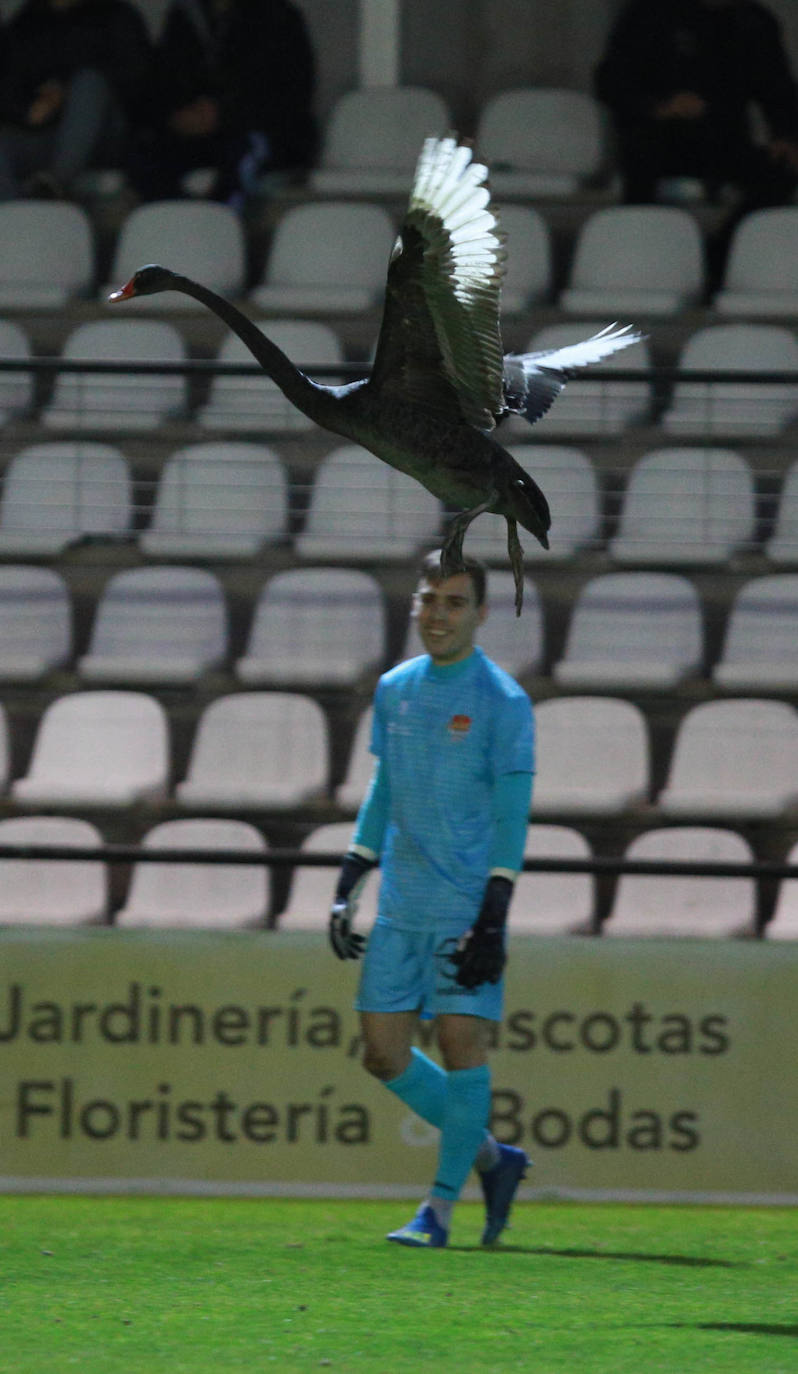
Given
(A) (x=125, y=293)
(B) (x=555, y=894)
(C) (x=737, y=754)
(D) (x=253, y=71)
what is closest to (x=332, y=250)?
(D) (x=253, y=71)

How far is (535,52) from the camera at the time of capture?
35.7ft

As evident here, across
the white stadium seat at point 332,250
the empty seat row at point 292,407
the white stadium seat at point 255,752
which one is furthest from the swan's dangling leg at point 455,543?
the white stadium seat at point 332,250

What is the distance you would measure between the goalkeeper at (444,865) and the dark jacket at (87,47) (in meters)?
5.58

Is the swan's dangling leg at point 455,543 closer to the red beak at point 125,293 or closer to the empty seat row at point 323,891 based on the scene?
the red beak at point 125,293

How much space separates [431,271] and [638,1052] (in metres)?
4.02

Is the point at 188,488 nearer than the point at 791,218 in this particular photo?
Yes

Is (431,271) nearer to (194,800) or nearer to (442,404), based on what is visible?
(442,404)

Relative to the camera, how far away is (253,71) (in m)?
9.83

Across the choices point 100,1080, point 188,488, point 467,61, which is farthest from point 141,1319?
point 467,61

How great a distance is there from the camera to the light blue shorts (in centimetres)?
524

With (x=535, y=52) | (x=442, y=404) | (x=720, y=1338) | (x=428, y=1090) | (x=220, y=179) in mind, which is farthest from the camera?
(x=535, y=52)

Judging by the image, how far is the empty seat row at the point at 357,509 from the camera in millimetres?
7793

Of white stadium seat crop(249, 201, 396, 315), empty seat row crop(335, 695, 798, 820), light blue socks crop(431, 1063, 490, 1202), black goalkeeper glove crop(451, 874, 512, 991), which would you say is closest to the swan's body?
black goalkeeper glove crop(451, 874, 512, 991)

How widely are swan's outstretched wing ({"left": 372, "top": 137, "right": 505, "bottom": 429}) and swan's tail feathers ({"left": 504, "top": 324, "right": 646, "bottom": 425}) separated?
0.39 meters
